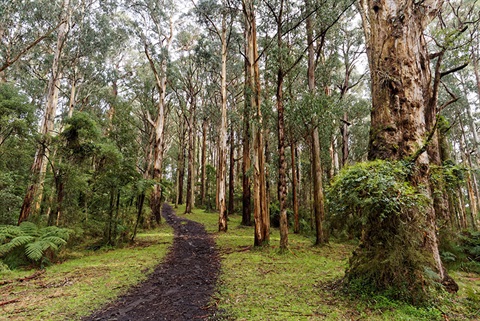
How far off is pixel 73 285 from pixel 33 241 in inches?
86.3

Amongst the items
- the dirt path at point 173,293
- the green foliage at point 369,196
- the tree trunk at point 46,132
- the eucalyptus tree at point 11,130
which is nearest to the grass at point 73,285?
the dirt path at point 173,293

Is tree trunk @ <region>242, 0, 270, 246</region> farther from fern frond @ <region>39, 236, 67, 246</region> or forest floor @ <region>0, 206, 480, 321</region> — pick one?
fern frond @ <region>39, 236, 67, 246</region>

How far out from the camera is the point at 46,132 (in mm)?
9008

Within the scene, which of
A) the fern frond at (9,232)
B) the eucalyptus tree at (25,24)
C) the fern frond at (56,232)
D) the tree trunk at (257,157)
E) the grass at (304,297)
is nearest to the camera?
the grass at (304,297)

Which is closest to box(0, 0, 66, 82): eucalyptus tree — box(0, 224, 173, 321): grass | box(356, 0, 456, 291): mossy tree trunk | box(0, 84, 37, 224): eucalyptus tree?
box(0, 84, 37, 224): eucalyptus tree

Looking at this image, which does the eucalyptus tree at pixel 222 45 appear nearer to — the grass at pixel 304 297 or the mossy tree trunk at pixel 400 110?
the grass at pixel 304 297

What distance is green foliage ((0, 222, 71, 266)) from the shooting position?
16.8 ft

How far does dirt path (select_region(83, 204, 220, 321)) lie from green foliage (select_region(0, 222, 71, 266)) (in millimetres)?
2338

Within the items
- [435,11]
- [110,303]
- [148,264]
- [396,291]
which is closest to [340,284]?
[396,291]

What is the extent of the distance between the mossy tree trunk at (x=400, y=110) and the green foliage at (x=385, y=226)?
0.10ft

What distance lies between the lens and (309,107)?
9.09 meters

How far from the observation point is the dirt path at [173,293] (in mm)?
3330

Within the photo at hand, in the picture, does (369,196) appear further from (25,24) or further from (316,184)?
(25,24)

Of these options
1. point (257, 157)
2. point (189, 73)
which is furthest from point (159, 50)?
point (257, 157)
